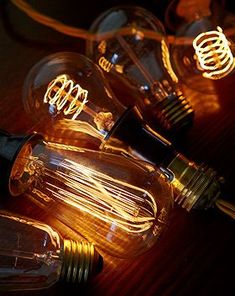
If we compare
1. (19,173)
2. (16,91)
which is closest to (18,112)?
(16,91)

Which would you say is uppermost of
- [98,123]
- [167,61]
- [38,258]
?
[167,61]

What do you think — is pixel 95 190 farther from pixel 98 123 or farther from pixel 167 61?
pixel 167 61

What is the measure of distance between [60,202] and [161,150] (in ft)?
0.42

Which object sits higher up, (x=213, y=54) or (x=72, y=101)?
(x=213, y=54)

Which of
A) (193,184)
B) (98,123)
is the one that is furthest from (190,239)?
(98,123)

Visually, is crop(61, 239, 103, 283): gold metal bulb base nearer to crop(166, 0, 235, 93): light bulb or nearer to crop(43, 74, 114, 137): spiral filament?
crop(43, 74, 114, 137): spiral filament

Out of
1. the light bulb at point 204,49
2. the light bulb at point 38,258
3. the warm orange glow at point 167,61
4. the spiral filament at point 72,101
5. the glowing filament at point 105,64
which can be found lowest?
the light bulb at point 38,258

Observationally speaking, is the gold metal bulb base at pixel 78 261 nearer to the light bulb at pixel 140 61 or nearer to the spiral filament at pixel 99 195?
the spiral filament at pixel 99 195

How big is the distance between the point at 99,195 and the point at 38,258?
9 centimetres

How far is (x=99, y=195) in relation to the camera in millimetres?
586

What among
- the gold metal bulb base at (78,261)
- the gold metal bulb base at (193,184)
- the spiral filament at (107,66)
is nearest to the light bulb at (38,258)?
the gold metal bulb base at (78,261)

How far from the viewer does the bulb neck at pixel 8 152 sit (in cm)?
57

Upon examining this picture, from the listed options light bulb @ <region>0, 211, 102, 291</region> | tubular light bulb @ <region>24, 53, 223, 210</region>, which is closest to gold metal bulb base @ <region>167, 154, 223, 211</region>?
tubular light bulb @ <region>24, 53, 223, 210</region>

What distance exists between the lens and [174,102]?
66 cm
